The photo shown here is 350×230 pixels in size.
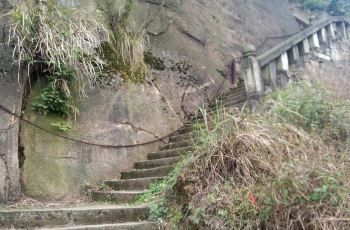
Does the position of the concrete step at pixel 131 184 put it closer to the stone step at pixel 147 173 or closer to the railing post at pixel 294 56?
the stone step at pixel 147 173

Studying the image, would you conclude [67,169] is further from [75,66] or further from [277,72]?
[277,72]

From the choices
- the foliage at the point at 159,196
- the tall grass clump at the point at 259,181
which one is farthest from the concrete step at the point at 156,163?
the tall grass clump at the point at 259,181

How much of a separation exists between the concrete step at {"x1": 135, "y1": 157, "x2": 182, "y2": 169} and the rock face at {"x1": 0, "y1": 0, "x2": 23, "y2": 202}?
181 cm

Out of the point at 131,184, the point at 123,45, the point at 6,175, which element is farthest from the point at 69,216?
the point at 123,45

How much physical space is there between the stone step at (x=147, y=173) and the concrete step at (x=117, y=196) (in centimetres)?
56

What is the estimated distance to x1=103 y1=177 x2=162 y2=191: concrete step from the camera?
5.11 metres

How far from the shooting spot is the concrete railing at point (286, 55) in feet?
21.0

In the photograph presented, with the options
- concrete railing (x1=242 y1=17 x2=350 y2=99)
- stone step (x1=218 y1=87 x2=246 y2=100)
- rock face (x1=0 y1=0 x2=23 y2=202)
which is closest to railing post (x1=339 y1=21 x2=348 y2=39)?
concrete railing (x1=242 y1=17 x2=350 y2=99)

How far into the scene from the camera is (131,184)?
5266 mm

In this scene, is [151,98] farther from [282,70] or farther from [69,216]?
[69,216]

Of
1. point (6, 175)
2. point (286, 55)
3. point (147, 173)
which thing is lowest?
point (147, 173)

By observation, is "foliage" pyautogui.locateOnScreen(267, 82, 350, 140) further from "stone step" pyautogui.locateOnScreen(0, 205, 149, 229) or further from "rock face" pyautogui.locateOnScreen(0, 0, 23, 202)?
"rock face" pyautogui.locateOnScreen(0, 0, 23, 202)

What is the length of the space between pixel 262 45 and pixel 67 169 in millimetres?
7102

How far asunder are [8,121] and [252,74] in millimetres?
3548
